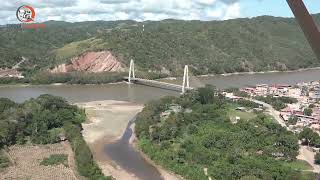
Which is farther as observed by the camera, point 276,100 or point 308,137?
point 276,100

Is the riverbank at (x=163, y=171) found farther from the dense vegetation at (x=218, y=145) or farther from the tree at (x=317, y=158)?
the tree at (x=317, y=158)

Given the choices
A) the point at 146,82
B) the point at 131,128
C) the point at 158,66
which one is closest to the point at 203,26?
the point at 158,66

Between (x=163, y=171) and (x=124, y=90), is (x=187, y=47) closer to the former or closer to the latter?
(x=124, y=90)

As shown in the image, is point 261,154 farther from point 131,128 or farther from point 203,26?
point 203,26

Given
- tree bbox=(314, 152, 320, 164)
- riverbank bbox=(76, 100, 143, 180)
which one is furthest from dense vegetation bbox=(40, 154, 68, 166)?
tree bbox=(314, 152, 320, 164)

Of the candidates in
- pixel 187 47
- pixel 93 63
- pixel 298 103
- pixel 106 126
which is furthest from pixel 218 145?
pixel 187 47
